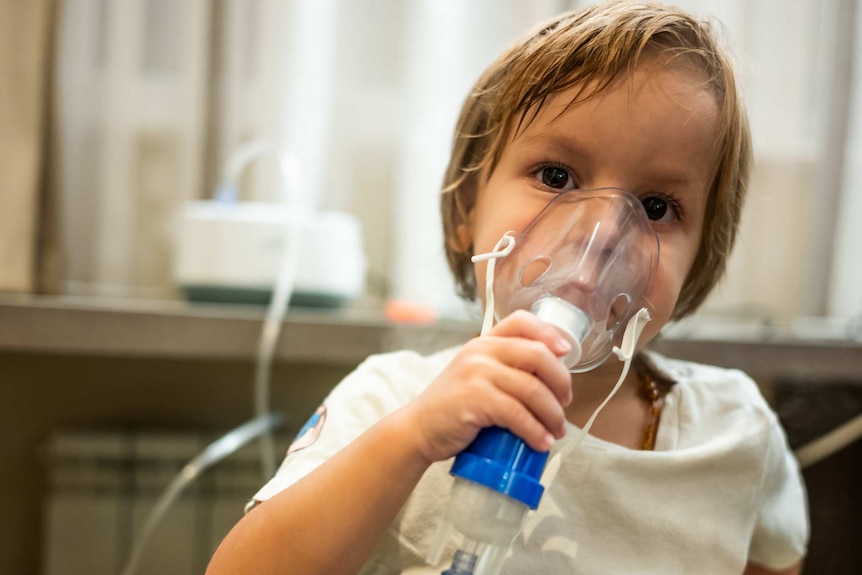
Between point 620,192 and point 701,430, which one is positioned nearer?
point 620,192

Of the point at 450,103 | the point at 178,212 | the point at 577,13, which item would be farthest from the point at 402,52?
the point at 577,13

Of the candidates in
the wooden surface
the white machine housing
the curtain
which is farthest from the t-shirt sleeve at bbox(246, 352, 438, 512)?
the wooden surface

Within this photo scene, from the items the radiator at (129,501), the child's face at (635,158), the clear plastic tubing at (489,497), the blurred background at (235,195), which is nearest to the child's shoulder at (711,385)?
the child's face at (635,158)

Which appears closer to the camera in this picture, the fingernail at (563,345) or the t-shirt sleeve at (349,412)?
the fingernail at (563,345)

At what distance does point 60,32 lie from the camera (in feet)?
3.36

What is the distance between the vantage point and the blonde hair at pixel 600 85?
1.78 ft

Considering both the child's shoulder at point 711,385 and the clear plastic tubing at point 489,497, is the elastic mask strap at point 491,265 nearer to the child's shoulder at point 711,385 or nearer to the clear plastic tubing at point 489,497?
the clear plastic tubing at point 489,497

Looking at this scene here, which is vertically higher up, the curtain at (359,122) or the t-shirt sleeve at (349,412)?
the curtain at (359,122)

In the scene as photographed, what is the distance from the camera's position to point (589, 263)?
484mm

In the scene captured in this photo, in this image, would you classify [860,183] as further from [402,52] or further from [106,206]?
[106,206]

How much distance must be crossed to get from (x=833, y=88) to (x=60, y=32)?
→ 3.72 ft

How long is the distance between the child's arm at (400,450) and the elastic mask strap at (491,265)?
2.8 inches

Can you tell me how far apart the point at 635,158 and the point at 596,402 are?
0.67 ft

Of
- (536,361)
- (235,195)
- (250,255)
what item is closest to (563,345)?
(536,361)
